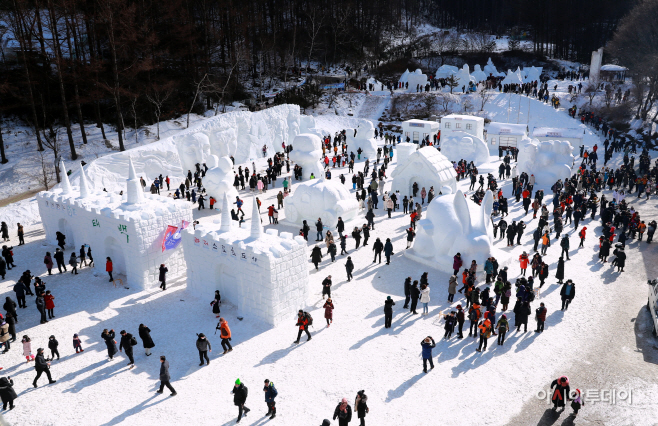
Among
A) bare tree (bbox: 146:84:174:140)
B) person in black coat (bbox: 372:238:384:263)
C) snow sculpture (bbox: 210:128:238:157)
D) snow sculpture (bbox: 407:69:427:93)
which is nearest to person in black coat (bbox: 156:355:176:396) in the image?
person in black coat (bbox: 372:238:384:263)

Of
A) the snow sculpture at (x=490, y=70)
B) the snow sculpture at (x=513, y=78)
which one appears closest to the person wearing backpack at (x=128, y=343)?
the snow sculpture at (x=513, y=78)

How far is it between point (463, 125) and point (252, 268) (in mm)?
25776

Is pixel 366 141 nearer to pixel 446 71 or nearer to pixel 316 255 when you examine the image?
pixel 316 255

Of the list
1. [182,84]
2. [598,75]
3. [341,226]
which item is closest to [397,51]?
[598,75]

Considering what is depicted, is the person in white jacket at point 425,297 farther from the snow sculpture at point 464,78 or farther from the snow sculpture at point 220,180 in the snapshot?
the snow sculpture at point 464,78

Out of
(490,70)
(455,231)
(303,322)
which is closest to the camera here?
(303,322)

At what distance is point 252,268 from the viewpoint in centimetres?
1365

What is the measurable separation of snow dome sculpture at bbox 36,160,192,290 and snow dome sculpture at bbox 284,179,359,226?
5132 mm

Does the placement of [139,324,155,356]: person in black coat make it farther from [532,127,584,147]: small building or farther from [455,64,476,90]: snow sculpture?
[455,64,476,90]: snow sculpture

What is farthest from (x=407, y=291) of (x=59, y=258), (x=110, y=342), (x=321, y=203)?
(x=59, y=258)

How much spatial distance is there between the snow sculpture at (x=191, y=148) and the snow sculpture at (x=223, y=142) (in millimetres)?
1081

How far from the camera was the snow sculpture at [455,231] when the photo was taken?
16.1 meters

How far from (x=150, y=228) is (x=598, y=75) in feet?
153

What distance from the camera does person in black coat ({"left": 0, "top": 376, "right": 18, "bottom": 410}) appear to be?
34.7ft
